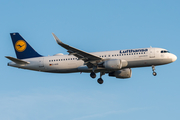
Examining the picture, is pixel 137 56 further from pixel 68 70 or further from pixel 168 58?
pixel 68 70

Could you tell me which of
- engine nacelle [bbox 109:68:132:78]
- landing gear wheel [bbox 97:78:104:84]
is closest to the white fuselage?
landing gear wheel [bbox 97:78:104:84]

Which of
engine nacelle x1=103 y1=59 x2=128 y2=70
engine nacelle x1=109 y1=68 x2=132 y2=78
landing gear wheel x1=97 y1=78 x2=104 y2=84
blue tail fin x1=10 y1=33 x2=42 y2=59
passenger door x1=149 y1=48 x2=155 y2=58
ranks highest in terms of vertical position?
blue tail fin x1=10 y1=33 x2=42 y2=59

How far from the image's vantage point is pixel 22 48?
52.5 m

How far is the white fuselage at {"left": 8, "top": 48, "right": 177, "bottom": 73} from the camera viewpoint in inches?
1812

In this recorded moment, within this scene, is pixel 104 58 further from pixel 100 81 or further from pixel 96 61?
pixel 100 81

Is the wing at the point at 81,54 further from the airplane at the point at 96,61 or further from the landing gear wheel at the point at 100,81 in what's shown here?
the landing gear wheel at the point at 100,81

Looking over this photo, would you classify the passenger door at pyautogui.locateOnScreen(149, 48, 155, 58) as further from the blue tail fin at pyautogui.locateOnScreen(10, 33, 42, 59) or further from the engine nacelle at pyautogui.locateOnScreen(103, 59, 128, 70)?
the blue tail fin at pyautogui.locateOnScreen(10, 33, 42, 59)

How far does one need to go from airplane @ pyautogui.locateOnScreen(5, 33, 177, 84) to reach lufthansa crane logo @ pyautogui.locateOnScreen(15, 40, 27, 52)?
1.99ft

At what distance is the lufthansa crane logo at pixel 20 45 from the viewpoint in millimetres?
52409

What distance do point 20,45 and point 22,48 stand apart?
71 cm

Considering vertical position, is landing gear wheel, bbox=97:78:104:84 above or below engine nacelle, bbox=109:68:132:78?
below

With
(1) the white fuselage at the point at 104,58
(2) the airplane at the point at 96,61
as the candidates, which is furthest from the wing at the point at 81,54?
(1) the white fuselage at the point at 104,58

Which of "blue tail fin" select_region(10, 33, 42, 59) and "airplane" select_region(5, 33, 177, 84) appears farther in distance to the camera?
"blue tail fin" select_region(10, 33, 42, 59)

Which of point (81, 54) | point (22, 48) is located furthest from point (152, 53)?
point (22, 48)
